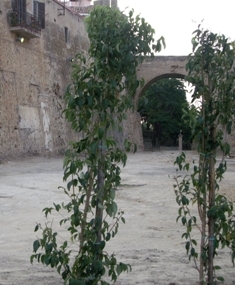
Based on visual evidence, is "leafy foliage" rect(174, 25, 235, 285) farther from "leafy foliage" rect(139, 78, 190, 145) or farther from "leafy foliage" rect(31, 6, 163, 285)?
"leafy foliage" rect(139, 78, 190, 145)

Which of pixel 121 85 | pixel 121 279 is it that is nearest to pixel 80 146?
pixel 121 85

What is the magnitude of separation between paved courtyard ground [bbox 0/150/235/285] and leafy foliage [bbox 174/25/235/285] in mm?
881

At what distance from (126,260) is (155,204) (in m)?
4.59

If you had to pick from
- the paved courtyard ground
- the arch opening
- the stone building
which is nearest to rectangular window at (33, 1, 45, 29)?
the stone building

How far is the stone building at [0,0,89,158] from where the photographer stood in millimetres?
21047

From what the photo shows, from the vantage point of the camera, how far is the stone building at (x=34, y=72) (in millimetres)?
21047

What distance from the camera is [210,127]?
3.83 m

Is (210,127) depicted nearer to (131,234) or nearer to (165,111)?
(131,234)

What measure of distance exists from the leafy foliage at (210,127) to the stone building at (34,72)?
1707cm

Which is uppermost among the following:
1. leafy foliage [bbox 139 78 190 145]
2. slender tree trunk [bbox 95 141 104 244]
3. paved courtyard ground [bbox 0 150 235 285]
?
leafy foliage [bbox 139 78 190 145]

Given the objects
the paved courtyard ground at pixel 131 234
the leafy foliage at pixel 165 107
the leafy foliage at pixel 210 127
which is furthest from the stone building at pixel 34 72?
the leafy foliage at pixel 210 127

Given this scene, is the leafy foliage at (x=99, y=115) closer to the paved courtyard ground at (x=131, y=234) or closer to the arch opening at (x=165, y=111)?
the paved courtyard ground at (x=131, y=234)

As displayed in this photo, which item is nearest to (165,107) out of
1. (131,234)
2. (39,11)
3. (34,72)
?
(34,72)

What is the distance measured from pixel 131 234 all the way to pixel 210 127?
3.37 meters
